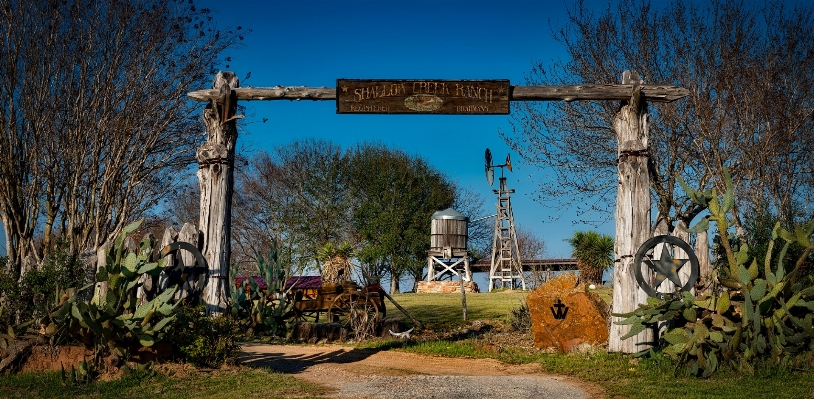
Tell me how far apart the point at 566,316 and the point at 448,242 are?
25370 millimetres

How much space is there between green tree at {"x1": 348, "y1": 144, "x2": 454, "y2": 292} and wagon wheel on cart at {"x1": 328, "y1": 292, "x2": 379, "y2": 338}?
22711 mm

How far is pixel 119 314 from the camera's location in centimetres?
1005

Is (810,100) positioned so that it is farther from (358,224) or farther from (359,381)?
(358,224)

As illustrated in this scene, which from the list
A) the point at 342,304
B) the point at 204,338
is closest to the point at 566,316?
the point at 342,304

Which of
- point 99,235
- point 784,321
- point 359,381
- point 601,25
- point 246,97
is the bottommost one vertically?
point 359,381

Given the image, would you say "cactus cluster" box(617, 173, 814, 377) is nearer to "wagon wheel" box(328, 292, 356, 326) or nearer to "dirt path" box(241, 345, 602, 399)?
"dirt path" box(241, 345, 602, 399)

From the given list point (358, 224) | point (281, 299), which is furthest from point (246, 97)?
point (358, 224)

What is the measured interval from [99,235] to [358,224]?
22.6 metres

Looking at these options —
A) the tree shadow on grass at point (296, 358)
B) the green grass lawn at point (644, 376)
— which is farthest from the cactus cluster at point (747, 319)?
the tree shadow on grass at point (296, 358)

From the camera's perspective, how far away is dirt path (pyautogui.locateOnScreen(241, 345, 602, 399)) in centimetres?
944

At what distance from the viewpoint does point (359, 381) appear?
1053cm

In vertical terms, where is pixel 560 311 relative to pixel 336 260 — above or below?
below

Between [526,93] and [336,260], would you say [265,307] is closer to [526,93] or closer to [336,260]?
[526,93]

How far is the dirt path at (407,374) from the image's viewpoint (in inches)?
372
